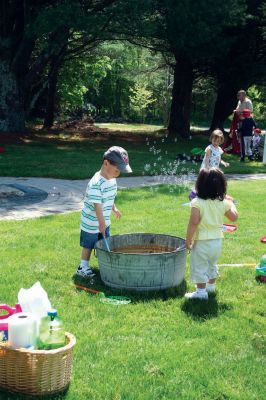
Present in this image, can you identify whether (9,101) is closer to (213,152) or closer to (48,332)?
(213,152)

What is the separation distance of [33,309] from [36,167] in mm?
9106

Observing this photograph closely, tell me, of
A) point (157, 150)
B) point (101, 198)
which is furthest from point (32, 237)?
point (157, 150)

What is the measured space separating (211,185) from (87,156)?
34.3 ft

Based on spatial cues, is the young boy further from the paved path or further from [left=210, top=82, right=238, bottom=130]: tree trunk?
[left=210, top=82, right=238, bottom=130]: tree trunk

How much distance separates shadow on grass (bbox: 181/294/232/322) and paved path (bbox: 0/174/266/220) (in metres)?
3.75

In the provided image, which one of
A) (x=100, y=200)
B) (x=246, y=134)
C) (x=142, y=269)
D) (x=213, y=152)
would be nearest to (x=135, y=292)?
(x=142, y=269)

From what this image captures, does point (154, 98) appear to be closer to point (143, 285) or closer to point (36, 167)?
point (36, 167)

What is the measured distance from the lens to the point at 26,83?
60.7 ft

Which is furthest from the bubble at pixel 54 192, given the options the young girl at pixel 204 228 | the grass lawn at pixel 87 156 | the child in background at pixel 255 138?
the child in background at pixel 255 138

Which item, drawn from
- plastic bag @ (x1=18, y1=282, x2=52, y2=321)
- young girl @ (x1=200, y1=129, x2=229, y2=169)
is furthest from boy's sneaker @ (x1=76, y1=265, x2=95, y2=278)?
young girl @ (x1=200, y1=129, x2=229, y2=169)

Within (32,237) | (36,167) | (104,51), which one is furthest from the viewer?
(104,51)

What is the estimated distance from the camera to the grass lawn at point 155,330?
10.8ft

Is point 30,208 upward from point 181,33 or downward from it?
downward

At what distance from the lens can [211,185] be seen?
15.0 ft
